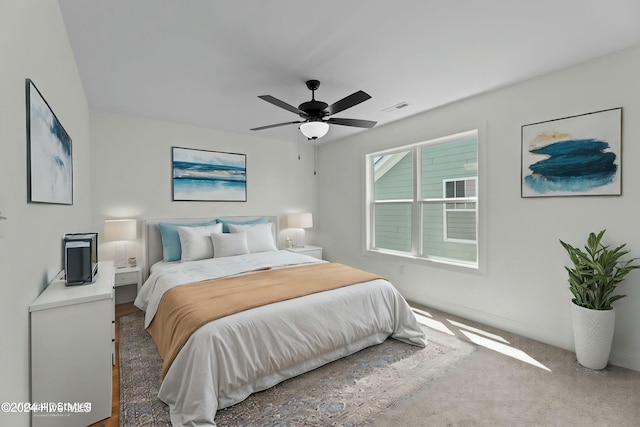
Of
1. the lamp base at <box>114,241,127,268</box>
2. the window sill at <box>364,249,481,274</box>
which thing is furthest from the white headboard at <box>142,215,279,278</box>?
the window sill at <box>364,249,481,274</box>

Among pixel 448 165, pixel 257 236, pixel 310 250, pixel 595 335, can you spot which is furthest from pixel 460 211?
pixel 257 236

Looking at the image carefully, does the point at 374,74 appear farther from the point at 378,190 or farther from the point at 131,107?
the point at 131,107

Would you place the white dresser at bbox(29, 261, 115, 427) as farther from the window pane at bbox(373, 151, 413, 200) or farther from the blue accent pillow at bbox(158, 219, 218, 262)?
the window pane at bbox(373, 151, 413, 200)

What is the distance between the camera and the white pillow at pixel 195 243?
12.4 feet

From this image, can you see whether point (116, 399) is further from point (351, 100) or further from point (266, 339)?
point (351, 100)

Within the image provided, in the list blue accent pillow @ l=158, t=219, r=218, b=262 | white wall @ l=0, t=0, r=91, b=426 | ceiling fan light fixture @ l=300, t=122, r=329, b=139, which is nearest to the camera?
white wall @ l=0, t=0, r=91, b=426

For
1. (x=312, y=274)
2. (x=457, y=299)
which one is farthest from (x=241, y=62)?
(x=457, y=299)

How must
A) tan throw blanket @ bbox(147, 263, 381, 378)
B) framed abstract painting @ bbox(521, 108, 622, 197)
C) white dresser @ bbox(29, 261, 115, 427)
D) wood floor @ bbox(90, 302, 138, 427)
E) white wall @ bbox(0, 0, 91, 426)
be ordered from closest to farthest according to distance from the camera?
white wall @ bbox(0, 0, 91, 426), white dresser @ bbox(29, 261, 115, 427), wood floor @ bbox(90, 302, 138, 427), tan throw blanket @ bbox(147, 263, 381, 378), framed abstract painting @ bbox(521, 108, 622, 197)

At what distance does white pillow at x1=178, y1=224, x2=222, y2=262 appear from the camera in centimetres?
377

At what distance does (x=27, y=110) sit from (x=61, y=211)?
98 cm

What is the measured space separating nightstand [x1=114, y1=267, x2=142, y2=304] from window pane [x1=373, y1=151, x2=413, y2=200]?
3470 millimetres

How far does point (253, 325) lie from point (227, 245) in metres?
1.98

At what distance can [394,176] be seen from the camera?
4.43 meters

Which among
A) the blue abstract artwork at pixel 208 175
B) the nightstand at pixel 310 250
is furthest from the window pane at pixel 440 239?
the blue abstract artwork at pixel 208 175
